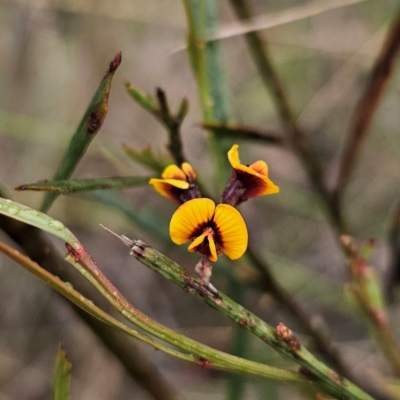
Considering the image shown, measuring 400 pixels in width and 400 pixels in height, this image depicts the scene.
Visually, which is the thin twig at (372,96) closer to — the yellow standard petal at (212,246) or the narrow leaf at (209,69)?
the narrow leaf at (209,69)

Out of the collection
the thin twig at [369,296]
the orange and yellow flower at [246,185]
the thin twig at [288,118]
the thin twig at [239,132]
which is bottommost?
the orange and yellow flower at [246,185]

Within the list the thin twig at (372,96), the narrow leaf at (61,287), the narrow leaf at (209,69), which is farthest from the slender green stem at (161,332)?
the thin twig at (372,96)

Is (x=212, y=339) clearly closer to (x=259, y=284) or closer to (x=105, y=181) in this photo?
(x=259, y=284)

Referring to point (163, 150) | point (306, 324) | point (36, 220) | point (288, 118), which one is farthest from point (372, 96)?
point (163, 150)

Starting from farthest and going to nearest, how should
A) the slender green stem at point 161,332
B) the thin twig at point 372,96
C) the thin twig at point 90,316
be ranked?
the thin twig at point 372,96 < the thin twig at point 90,316 < the slender green stem at point 161,332

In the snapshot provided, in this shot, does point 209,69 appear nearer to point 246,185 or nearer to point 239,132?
point 239,132

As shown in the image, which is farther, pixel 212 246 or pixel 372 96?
pixel 372 96
